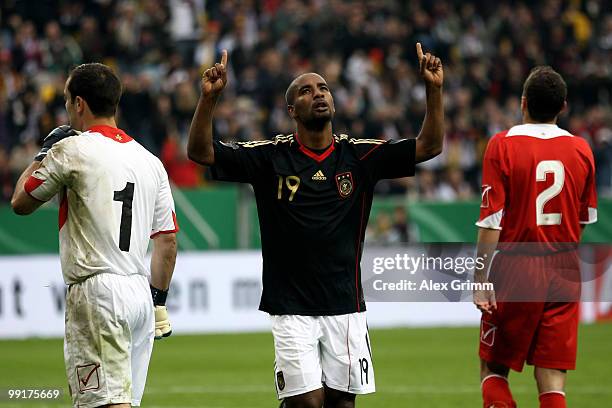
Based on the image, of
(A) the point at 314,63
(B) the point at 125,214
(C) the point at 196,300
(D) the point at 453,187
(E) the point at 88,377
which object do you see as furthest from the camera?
(A) the point at 314,63

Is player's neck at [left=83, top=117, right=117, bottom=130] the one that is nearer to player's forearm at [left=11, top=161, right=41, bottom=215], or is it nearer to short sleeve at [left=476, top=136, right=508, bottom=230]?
player's forearm at [left=11, top=161, right=41, bottom=215]

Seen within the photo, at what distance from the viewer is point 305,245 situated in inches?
254

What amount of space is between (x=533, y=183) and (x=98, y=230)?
2.49 m

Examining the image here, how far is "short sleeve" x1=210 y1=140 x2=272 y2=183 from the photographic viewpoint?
6453 mm

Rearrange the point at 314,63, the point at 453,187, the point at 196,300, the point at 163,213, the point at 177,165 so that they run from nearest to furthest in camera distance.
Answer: the point at 163,213
the point at 196,300
the point at 177,165
the point at 453,187
the point at 314,63

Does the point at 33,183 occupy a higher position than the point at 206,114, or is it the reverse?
the point at 206,114

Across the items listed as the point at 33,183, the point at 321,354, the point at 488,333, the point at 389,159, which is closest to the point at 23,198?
the point at 33,183

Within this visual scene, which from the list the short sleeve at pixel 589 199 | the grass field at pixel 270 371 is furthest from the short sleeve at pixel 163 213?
the grass field at pixel 270 371

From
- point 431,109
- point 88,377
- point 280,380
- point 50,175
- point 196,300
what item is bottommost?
point 196,300

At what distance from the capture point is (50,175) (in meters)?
5.62

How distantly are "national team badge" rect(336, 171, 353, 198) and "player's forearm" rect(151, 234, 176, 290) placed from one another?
1050mm

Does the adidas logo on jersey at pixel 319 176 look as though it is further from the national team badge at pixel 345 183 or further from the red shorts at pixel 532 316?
the red shorts at pixel 532 316

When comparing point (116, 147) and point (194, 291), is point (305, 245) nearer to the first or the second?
point (116, 147)

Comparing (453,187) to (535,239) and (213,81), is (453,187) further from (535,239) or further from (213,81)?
(213,81)
